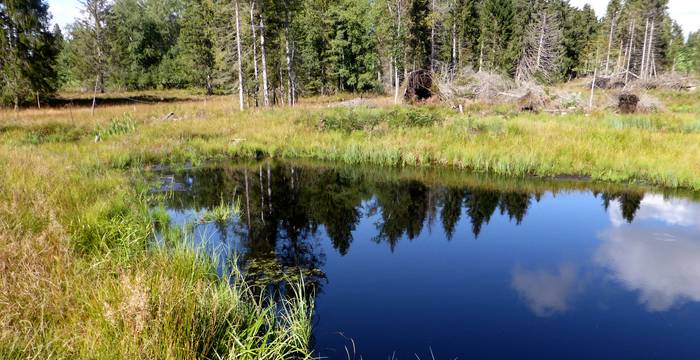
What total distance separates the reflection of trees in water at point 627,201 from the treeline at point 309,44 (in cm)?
2172

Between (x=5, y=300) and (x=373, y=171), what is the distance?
12.0 meters

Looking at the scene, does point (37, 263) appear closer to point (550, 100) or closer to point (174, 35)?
point (550, 100)

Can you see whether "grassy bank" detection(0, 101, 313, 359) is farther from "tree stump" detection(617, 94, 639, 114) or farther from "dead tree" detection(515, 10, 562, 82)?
"dead tree" detection(515, 10, 562, 82)

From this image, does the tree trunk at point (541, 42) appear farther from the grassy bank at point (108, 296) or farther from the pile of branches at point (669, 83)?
the grassy bank at point (108, 296)

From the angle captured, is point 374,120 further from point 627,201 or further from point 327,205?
point 627,201

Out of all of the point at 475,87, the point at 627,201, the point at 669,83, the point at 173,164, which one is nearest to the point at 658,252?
the point at 627,201

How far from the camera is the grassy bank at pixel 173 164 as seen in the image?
3914 mm

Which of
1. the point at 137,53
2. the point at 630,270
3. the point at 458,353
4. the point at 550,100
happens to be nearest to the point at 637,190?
the point at 630,270

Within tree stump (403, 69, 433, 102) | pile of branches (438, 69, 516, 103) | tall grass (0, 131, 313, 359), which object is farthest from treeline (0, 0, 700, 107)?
tall grass (0, 131, 313, 359)

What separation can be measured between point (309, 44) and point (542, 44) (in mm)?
27409

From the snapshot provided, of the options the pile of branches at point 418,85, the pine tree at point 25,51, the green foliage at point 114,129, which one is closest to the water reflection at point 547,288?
the green foliage at point 114,129

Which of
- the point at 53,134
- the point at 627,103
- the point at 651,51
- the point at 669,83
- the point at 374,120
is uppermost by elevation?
the point at 651,51

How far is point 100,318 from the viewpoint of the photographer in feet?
12.7

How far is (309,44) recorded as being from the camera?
50.3 meters
